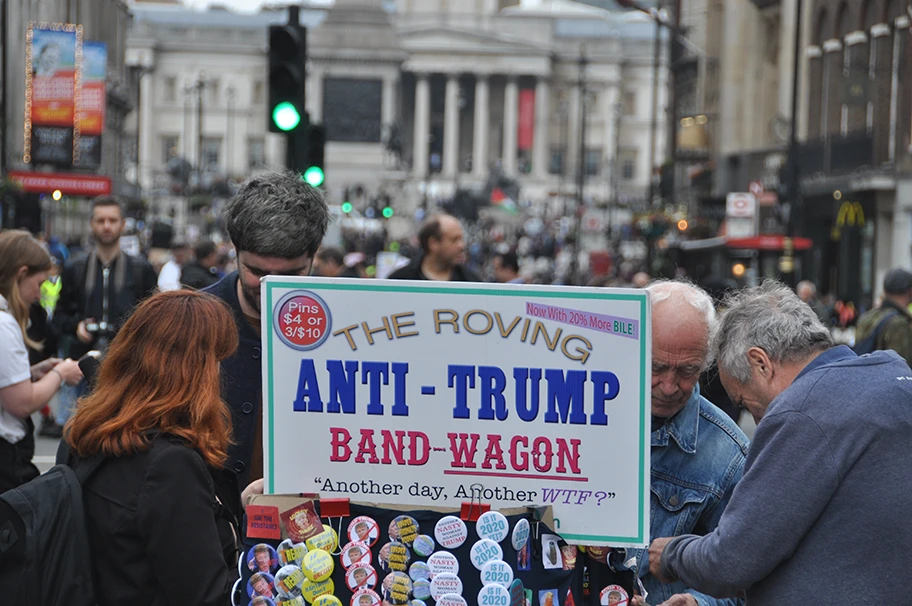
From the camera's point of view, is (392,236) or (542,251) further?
(392,236)

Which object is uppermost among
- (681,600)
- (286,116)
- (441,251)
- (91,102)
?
(91,102)

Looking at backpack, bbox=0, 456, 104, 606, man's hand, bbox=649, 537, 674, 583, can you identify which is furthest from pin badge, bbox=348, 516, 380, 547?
man's hand, bbox=649, 537, 674, 583

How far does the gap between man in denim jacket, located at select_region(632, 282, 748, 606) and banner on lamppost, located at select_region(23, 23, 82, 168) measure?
3017 centimetres

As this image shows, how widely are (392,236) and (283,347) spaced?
6578cm

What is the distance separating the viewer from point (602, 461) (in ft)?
11.5

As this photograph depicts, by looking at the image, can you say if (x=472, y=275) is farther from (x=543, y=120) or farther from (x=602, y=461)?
(x=543, y=120)

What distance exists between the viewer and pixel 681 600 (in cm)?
401

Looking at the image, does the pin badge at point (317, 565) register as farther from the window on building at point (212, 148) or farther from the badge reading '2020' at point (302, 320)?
the window on building at point (212, 148)

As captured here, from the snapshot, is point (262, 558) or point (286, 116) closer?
point (262, 558)

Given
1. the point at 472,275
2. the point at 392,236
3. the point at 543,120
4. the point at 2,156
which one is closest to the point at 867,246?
the point at 2,156

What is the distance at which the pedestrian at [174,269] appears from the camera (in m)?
14.8

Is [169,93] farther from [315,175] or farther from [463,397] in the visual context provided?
[463,397]

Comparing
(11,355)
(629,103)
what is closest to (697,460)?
(11,355)

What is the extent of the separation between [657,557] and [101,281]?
6432 millimetres
